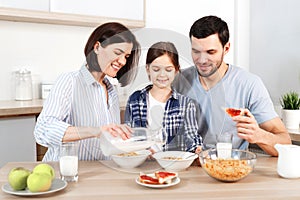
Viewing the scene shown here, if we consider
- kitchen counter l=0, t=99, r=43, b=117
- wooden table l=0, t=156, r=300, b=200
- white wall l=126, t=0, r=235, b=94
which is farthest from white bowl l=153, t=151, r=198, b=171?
Result: white wall l=126, t=0, r=235, b=94

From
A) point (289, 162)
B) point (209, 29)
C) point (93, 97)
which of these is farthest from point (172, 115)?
point (209, 29)

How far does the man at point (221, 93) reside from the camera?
1.41m

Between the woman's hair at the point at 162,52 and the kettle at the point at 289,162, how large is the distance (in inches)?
18.8

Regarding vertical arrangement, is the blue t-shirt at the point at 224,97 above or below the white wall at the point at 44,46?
below

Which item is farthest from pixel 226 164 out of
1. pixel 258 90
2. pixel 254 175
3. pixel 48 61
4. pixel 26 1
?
pixel 48 61

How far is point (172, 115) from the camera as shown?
1.30 meters

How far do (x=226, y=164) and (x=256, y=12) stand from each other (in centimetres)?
247

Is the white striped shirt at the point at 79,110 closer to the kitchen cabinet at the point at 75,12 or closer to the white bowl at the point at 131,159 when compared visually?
the white bowl at the point at 131,159

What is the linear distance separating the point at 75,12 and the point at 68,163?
71.0 inches

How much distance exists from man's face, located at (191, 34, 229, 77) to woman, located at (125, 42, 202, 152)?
0.14 metres

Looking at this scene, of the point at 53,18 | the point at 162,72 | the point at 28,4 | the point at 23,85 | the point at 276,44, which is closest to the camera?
the point at 162,72

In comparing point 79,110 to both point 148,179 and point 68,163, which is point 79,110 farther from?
point 148,179

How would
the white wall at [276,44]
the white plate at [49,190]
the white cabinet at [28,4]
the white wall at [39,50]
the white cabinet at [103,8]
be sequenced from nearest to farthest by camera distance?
1. the white plate at [49,190]
2. the white cabinet at [28,4]
3. the white cabinet at [103,8]
4. the white wall at [39,50]
5. the white wall at [276,44]

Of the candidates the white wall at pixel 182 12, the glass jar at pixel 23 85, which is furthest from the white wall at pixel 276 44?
the glass jar at pixel 23 85
